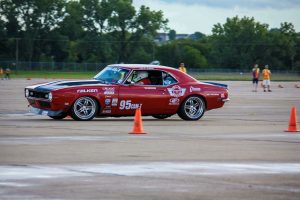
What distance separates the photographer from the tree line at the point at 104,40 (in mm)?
121000

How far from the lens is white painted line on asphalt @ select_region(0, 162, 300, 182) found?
1119cm

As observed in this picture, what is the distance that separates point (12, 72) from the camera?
103 meters

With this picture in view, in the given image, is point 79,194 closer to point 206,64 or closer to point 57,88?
point 57,88

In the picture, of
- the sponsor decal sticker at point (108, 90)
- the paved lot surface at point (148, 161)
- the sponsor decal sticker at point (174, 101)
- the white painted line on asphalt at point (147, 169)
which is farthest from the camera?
the sponsor decal sticker at point (174, 101)

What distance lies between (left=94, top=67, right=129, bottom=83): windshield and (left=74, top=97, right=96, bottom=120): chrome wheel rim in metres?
0.86

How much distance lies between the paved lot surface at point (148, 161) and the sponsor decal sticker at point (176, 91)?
5.32 ft

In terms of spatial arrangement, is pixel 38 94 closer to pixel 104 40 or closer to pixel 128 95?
pixel 128 95

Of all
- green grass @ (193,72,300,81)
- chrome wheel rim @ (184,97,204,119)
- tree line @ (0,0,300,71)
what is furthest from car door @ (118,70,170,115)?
tree line @ (0,0,300,71)

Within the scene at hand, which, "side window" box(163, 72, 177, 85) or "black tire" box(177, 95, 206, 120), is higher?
"side window" box(163, 72, 177, 85)

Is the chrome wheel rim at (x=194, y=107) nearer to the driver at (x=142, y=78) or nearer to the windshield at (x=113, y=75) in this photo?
the driver at (x=142, y=78)

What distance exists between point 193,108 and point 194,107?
0.04m

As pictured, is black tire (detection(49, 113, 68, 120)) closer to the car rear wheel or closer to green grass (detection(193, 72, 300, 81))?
the car rear wheel

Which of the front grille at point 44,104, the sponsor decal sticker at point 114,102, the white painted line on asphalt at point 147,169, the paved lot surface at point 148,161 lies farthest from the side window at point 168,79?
the white painted line on asphalt at point 147,169

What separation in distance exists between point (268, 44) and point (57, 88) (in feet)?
368
